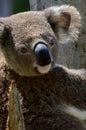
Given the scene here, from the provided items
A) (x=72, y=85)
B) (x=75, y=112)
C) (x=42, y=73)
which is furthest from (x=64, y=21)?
(x=75, y=112)

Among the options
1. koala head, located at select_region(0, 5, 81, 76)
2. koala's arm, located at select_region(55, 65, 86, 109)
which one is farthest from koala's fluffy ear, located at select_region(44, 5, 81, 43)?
koala's arm, located at select_region(55, 65, 86, 109)

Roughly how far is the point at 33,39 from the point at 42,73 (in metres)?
0.28

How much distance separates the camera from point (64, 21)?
5.58 m

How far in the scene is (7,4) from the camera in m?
15.2

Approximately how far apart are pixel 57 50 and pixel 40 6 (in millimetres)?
656

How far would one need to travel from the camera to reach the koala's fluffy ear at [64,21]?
5434mm

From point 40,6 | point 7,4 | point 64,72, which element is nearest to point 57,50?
point 64,72

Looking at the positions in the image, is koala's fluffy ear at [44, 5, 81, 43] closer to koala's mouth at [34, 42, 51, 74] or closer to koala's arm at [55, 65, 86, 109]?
koala's arm at [55, 65, 86, 109]

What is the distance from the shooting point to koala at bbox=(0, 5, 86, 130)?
5.05m

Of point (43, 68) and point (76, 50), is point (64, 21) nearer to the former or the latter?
point (76, 50)

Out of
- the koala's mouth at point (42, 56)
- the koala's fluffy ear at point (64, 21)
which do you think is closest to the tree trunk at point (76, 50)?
the koala's fluffy ear at point (64, 21)

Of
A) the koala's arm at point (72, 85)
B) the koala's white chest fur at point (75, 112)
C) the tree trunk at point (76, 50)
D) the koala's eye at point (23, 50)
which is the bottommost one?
the koala's white chest fur at point (75, 112)

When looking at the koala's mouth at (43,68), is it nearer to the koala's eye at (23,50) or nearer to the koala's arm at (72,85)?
the koala's eye at (23,50)

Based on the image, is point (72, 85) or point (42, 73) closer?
point (42, 73)
